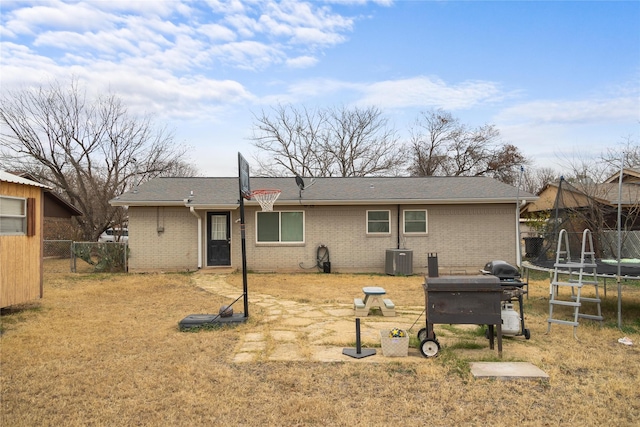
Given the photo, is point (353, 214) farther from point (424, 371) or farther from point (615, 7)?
point (424, 371)

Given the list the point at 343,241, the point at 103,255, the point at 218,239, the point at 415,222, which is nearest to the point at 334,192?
the point at 343,241

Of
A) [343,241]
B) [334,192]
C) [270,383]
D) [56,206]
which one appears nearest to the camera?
[270,383]

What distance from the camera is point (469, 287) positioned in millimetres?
5062

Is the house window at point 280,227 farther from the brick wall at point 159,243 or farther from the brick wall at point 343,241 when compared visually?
the brick wall at point 159,243

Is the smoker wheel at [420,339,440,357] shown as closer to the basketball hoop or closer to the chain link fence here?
the basketball hoop

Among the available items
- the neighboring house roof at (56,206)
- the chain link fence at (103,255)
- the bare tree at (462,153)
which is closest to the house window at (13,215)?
the neighboring house roof at (56,206)

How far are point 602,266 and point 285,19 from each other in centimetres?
858

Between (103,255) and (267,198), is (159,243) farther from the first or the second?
(267,198)

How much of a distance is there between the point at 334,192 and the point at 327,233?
1510 mm

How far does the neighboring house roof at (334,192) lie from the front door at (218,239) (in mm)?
669

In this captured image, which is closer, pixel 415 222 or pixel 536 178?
pixel 415 222

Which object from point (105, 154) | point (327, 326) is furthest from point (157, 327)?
point (105, 154)

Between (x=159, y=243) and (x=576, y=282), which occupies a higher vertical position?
(x=159, y=243)

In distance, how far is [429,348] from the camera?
517 centimetres
